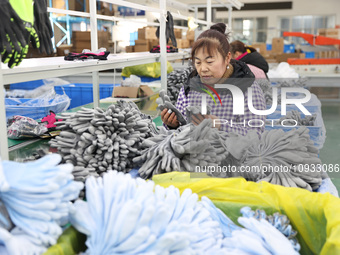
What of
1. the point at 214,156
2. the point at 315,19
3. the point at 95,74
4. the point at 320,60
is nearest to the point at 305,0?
the point at 315,19

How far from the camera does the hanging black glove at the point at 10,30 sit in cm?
101

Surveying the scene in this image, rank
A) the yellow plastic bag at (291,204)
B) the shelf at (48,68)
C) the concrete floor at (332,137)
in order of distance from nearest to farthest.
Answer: the yellow plastic bag at (291,204) → the shelf at (48,68) → the concrete floor at (332,137)

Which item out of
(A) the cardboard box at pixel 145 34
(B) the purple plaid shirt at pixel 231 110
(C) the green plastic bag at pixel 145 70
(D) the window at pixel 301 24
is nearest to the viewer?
(B) the purple plaid shirt at pixel 231 110

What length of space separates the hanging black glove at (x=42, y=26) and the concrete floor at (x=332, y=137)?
193cm

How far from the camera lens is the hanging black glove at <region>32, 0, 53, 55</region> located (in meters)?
1.25

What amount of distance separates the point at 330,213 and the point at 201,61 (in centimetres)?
114

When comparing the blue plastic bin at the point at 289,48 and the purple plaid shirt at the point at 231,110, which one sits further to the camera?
the blue plastic bin at the point at 289,48

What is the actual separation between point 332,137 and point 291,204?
4.58m

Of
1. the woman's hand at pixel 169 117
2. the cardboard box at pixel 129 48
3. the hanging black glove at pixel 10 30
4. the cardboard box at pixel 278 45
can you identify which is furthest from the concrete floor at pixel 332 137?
the cardboard box at pixel 129 48

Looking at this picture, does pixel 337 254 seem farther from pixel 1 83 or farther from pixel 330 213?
pixel 1 83

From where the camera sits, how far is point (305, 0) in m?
15.7

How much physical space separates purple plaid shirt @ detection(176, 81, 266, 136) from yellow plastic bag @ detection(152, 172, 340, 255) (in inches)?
22.7

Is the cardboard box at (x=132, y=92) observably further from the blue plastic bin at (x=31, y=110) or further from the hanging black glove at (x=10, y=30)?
the hanging black glove at (x=10, y=30)

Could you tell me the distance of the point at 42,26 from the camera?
1270 millimetres
